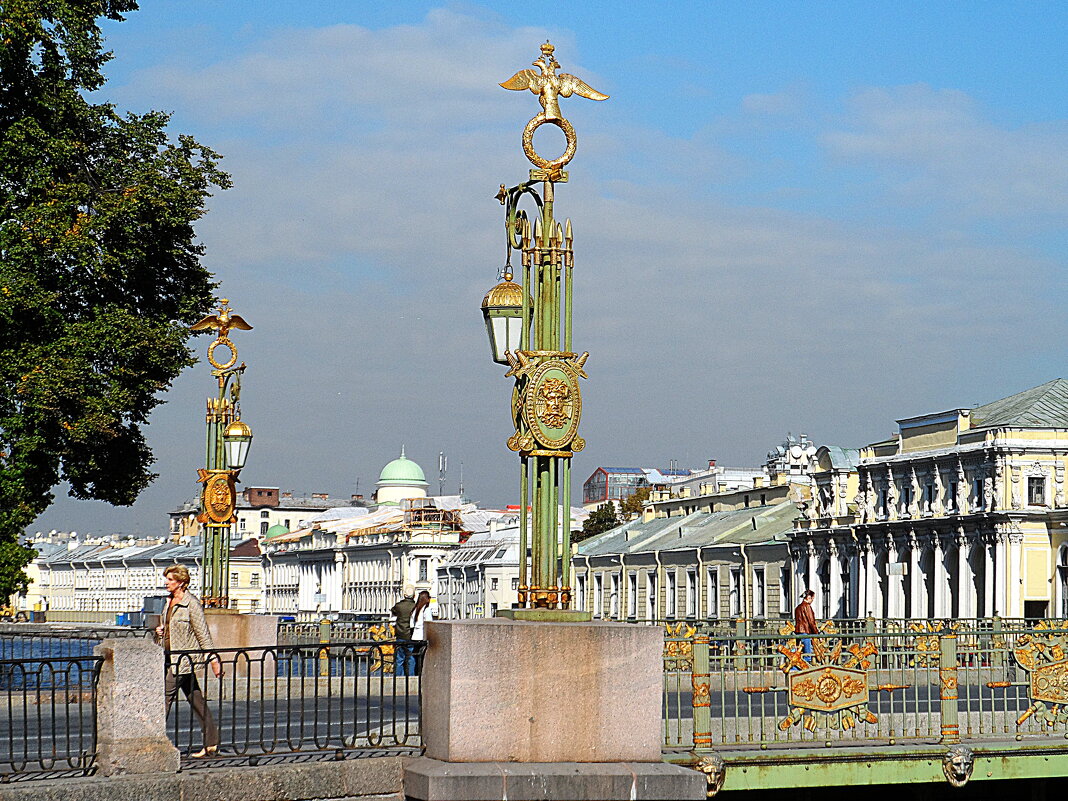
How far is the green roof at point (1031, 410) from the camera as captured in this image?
2672 inches

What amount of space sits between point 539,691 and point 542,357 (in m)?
2.30

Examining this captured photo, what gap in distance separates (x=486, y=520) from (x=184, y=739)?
13811 cm

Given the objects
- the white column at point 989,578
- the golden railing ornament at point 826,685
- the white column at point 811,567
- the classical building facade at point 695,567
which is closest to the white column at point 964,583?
the white column at point 989,578

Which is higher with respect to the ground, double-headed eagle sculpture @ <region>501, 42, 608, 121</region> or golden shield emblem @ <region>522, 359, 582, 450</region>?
double-headed eagle sculpture @ <region>501, 42, 608, 121</region>

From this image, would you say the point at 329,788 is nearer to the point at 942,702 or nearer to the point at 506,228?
the point at 506,228

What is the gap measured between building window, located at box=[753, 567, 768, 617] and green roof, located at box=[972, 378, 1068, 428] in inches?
686

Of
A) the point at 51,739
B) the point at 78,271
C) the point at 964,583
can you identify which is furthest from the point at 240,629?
the point at 964,583

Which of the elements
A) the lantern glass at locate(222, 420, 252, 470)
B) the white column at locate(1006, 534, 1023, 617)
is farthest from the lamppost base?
the white column at locate(1006, 534, 1023, 617)

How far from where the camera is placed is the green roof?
6788cm

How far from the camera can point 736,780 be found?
1424 centimetres

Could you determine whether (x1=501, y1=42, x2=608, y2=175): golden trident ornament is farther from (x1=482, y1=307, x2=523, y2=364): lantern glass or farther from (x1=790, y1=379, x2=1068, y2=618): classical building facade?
(x1=790, y1=379, x2=1068, y2=618): classical building facade

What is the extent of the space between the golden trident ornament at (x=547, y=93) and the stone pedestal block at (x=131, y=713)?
4.37m

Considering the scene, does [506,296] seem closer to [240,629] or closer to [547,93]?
[547,93]

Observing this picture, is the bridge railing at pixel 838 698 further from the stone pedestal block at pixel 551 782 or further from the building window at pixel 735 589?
the building window at pixel 735 589
